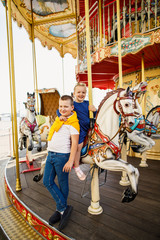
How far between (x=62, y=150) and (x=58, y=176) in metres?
0.27

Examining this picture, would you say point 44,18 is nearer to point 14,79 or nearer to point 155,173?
point 14,79

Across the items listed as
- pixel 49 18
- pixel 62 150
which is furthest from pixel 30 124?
pixel 49 18

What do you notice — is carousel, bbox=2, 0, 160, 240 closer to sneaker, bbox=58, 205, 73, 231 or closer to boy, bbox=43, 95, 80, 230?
sneaker, bbox=58, 205, 73, 231

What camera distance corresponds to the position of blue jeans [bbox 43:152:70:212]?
1.53 metres

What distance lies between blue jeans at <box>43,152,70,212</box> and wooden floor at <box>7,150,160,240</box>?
0.31 m

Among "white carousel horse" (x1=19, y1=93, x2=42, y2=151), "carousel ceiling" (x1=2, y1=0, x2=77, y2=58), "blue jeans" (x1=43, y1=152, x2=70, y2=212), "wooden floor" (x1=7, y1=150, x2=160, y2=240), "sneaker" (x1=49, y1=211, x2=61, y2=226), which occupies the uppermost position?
"carousel ceiling" (x1=2, y1=0, x2=77, y2=58)

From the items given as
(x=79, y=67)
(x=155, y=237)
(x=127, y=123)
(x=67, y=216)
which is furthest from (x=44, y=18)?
(x=155, y=237)

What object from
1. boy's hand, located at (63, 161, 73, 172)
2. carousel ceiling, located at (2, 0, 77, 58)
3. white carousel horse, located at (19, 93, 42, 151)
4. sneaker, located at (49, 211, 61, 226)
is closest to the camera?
boy's hand, located at (63, 161, 73, 172)

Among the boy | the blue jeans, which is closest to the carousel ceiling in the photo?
the boy

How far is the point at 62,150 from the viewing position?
154cm

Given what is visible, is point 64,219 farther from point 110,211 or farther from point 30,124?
point 30,124

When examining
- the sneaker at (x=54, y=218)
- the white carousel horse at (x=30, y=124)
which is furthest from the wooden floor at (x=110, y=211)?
the white carousel horse at (x=30, y=124)

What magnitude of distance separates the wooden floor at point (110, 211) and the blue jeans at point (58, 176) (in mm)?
309

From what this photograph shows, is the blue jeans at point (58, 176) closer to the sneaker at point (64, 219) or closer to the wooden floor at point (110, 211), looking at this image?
the sneaker at point (64, 219)
